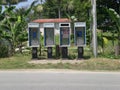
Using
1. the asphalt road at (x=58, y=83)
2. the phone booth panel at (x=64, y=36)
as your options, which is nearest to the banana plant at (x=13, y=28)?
the phone booth panel at (x=64, y=36)

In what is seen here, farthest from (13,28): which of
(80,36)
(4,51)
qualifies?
(80,36)

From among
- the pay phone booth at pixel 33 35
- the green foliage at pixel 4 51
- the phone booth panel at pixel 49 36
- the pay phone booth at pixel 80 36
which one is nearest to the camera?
the pay phone booth at pixel 80 36

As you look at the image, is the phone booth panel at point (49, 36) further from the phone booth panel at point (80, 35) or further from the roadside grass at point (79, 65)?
the roadside grass at point (79, 65)

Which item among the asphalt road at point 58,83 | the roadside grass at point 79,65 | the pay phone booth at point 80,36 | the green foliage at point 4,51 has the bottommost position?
the asphalt road at point 58,83

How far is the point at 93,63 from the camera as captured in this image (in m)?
18.5

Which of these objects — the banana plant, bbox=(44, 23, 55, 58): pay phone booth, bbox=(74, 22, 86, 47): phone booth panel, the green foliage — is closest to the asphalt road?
bbox=(74, 22, 86, 47): phone booth panel

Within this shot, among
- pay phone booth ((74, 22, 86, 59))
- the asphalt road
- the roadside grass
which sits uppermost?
pay phone booth ((74, 22, 86, 59))

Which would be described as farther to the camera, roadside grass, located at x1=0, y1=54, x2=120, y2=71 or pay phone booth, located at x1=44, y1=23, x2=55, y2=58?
pay phone booth, located at x1=44, y1=23, x2=55, y2=58

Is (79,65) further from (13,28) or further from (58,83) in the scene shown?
(13,28)

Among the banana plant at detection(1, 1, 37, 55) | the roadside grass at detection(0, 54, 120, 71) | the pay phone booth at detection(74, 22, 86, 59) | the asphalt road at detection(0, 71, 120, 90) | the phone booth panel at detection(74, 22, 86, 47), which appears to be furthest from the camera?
the banana plant at detection(1, 1, 37, 55)

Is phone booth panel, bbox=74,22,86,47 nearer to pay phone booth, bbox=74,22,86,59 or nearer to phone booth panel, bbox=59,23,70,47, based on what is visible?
pay phone booth, bbox=74,22,86,59

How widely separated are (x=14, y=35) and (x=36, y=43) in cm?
265

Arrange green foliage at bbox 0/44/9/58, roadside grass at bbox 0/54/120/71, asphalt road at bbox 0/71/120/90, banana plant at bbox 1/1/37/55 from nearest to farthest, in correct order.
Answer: asphalt road at bbox 0/71/120/90 → roadside grass at bbox 0/54/120/71 → green foliage at bbox 0/44/9/58 → banana plant at bbox 1/1/37/55

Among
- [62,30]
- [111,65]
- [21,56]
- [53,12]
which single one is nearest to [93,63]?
[111,65]
